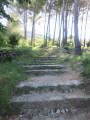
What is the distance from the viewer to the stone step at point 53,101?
180cm

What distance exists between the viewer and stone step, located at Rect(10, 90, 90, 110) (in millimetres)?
1797

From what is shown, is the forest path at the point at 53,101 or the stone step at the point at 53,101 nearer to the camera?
the forest path at the point at 53,101

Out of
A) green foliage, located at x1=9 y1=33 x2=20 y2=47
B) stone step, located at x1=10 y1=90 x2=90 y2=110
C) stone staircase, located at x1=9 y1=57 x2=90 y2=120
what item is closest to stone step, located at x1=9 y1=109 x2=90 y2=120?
stone staircase, located at x1=9 y1=57 x2=90 y2=120

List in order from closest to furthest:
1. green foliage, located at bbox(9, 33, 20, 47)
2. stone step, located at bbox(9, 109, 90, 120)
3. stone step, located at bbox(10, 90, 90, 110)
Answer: stone step, located at bbox(9, 109, 90, 120), stone step, located at bbox(10, 90, 90, 110), green foliage, located at bbox(9, 33, 20, 47)

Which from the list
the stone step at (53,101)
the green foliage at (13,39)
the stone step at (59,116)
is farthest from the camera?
the green foliage at (13,39)

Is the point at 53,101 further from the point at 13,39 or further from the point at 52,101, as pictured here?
the point at 13,39

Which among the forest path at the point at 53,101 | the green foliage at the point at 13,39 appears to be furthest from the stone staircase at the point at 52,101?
the green foliage at the point at 13,39

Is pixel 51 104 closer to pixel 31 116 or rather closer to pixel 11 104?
pixel 31 116

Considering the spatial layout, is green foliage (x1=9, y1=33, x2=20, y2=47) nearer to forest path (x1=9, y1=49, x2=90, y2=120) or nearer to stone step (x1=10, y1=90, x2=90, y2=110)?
forest path (x1=9, y1=49, x2=90, y2=120)

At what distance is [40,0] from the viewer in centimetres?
1148

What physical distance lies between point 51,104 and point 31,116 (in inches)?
18.1

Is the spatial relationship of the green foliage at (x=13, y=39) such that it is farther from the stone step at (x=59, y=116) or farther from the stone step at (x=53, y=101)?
the stone step at (x=59, y=116)

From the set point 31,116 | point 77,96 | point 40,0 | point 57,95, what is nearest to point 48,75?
point 57,95

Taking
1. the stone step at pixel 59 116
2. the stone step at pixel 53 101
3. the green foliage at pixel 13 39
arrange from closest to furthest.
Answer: the stone step at pixel 59 116 → the stone step at pixel 53 101 → the green foliage at pixel 13 39
